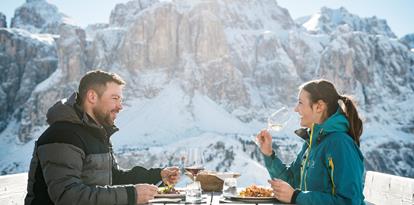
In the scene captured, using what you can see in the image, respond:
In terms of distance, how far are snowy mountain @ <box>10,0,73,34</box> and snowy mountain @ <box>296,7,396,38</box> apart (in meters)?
82.1

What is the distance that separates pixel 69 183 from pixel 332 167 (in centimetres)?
172

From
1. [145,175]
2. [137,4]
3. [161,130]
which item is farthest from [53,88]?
[145,175]

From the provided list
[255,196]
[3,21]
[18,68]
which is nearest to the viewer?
[255,196]

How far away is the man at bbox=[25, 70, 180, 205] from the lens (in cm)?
280

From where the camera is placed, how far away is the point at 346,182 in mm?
2779

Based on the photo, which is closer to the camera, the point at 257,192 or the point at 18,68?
Answer: the point at 257,192

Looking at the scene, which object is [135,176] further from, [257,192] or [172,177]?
[257,192]

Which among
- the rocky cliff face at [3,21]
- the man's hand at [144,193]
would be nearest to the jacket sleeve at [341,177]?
the man's hand at [144,193]

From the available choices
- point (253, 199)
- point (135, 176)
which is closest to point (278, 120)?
point (253, 199)

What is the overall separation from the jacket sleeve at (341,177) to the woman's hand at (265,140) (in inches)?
34.8

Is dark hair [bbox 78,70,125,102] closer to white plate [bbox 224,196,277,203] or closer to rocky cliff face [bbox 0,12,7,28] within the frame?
white plate [bbox 224,196,277,203]

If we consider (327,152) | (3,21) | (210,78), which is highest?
(3,21)

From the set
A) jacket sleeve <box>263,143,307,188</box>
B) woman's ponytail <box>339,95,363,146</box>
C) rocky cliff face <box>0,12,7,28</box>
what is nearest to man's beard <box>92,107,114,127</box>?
jacket sleeve <box>263,143,307,188</box>

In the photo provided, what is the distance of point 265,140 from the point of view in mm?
3797
